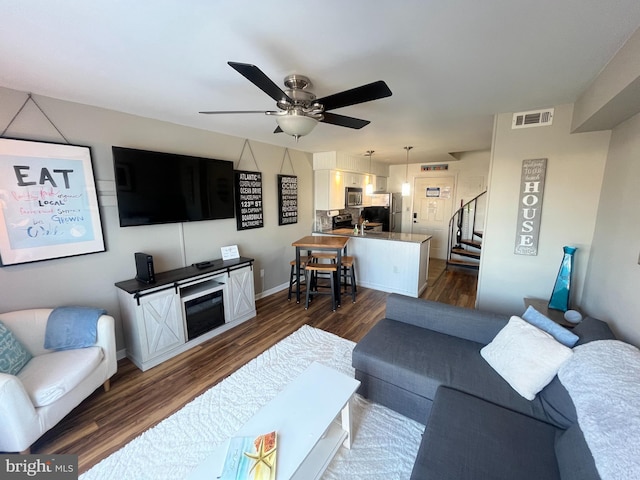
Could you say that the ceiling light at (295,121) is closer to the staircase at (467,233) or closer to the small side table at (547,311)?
the small side table at (547,311)

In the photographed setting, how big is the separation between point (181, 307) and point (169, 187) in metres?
1.29

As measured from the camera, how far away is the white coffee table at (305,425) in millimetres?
1195

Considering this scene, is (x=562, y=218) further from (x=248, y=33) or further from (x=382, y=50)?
(x=248, y=33)

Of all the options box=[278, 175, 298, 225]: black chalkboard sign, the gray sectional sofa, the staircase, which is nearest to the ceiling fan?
the gray sectional sofa

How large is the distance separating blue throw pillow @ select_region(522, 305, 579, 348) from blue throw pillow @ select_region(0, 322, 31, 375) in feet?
11.6

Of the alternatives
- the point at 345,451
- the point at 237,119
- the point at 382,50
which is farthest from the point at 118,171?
the point at 345,451

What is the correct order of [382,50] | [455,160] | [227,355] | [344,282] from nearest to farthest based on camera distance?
[382,50] < [227,355] < [344,282] < [455,160]

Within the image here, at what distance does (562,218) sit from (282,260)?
12.0ft

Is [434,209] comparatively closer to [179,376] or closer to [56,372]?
[179,376]

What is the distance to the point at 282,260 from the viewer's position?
4496 mm

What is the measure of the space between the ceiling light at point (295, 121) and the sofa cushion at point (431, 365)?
1.69 meters

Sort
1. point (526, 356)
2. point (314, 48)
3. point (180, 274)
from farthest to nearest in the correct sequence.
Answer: point (180, 274)
point (526, 356)
point (314, 48)

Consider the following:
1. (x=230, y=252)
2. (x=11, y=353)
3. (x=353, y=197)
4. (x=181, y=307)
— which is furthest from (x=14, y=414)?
(x=353, y=197)

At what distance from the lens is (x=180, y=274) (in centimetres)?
277
